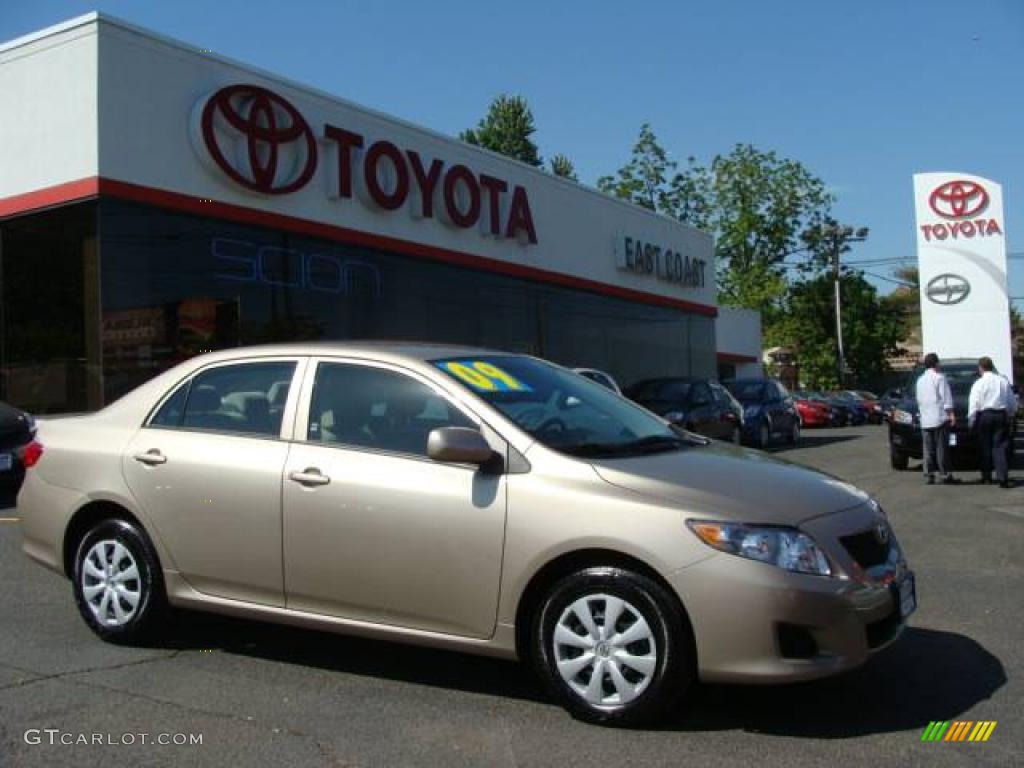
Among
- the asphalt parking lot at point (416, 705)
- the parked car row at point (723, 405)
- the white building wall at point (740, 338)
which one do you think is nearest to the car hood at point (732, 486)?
the asphalt parking lot at point (416, 705)

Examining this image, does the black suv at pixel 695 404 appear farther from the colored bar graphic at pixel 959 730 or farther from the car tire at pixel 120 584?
the colored bar graphic at pixel 959 730

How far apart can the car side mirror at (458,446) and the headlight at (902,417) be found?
11553mm

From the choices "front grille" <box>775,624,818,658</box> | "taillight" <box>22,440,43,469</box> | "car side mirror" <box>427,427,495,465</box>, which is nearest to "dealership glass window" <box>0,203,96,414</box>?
"taillight" <box>22,440,43,469</box>

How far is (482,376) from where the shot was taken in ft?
15.5

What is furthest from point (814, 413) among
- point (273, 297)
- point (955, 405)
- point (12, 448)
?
point (12, 448)

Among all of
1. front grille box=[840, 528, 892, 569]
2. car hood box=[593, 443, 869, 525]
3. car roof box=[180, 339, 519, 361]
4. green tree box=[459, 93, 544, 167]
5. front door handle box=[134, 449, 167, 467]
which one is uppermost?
green tree box=[459, 93, 544, 167]

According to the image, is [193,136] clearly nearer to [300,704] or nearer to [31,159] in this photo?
[31,159]

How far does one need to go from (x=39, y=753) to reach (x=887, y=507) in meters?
8.91

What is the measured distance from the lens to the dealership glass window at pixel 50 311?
1240 centimetres

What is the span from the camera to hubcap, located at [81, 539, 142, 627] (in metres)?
5.06

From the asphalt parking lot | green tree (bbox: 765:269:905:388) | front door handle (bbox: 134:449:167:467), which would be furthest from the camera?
green tree (bbox: 765:269:905:388)

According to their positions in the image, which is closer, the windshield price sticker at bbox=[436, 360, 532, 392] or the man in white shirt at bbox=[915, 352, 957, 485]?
the windshield price sticker at bbox=[436, 360, 532, 392]

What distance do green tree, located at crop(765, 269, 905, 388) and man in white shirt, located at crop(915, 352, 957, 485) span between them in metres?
46.3

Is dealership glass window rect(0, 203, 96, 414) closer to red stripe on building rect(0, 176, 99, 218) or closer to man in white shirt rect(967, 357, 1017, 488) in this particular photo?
red stripe on building rect(0, 176, 99, 218)
